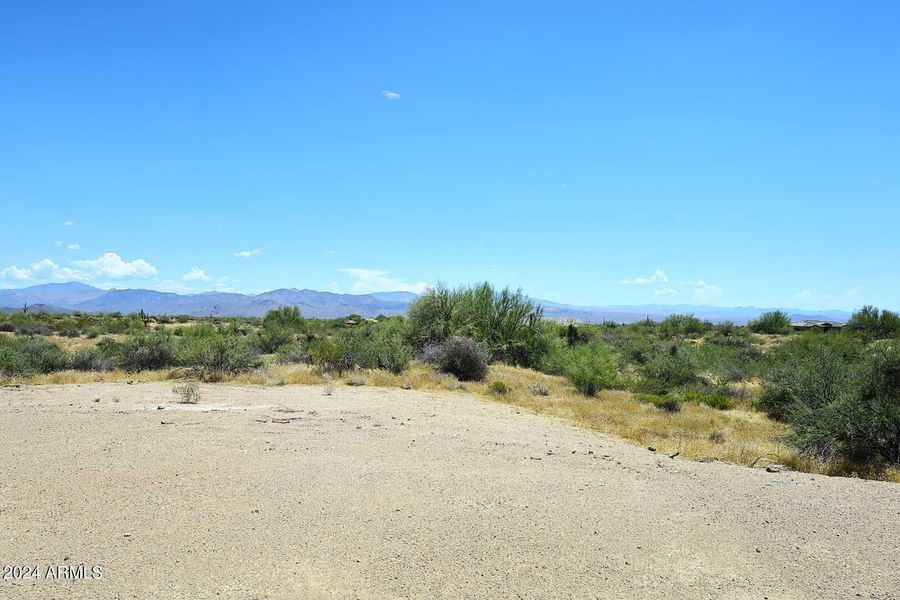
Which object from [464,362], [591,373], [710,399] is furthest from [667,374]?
[464,362]

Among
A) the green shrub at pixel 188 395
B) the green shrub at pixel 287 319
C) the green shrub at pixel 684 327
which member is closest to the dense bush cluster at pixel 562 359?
the green shrub at pixel 287 319

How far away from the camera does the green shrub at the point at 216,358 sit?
19.1m

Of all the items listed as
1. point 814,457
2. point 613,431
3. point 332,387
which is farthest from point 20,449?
point 814,457

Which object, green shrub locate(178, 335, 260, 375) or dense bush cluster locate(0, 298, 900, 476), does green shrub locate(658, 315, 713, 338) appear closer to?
dense bush cluster locate(0, 298, 900, 476)

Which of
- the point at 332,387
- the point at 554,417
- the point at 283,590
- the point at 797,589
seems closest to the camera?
the point at 283,590

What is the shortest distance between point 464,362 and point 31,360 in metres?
15.4

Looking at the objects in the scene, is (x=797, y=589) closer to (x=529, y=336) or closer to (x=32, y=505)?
(x=32, y=505)

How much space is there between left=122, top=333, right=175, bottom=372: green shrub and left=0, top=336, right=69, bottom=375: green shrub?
198 centimetres

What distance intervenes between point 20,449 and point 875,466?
1448cm

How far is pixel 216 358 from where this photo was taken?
63.1 ft

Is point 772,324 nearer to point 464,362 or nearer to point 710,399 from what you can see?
point 710,399

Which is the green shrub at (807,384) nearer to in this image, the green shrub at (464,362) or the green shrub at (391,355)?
the green shrub at (464,362)

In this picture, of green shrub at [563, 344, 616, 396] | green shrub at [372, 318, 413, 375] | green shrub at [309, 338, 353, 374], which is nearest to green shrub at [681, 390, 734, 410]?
green shrub at [563, 344, 616, 396]

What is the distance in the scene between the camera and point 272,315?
47.3 m
